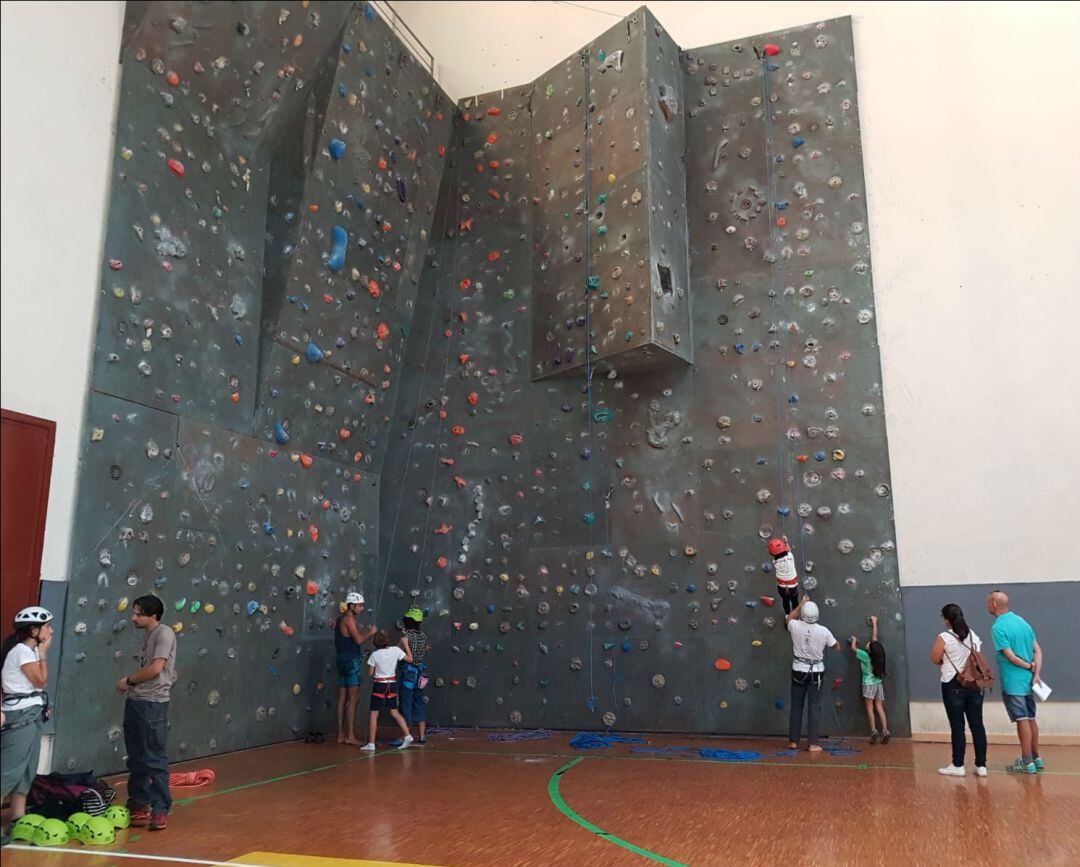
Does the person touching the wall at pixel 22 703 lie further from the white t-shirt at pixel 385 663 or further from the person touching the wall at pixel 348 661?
the person touching the wall at pixel 348 661

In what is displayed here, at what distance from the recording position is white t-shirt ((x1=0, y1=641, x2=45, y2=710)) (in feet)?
14.0

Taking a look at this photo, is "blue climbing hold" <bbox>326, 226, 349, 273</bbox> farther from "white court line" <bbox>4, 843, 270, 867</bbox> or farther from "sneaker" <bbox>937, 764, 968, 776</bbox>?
"sneaker" <bbox>937, 764, 968, 776</bbox>

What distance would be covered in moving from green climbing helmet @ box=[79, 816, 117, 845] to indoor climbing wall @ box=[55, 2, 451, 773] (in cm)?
158

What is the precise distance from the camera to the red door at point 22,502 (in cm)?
527

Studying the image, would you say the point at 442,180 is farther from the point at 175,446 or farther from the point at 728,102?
the point at 175,446

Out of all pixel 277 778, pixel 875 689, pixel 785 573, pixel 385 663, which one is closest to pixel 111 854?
pixel 277 778

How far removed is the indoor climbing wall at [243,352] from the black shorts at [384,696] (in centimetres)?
99

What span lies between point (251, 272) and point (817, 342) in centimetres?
547

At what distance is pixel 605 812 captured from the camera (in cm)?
492

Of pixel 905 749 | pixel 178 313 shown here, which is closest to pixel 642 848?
pixel 905 749

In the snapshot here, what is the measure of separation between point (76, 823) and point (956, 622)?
214 inches

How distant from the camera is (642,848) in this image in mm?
4062

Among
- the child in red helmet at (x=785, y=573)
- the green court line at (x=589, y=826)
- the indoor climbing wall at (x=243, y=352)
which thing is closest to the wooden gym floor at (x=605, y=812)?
the green court line at (x=589, y=826)

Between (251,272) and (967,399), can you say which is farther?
(967,399)
